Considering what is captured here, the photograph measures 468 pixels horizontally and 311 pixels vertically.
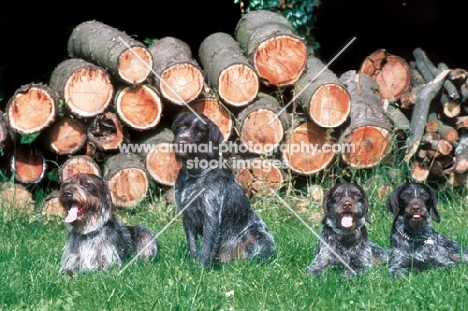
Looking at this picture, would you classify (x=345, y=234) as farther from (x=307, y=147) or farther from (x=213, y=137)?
(x=307, y=147)

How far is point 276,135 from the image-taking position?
951 cm

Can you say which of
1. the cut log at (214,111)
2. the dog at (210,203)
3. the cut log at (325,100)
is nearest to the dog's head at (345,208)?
the dog at (210,203)

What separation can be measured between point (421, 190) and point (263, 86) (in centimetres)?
366

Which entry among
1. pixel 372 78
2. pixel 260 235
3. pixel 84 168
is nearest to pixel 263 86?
pixel 372 78

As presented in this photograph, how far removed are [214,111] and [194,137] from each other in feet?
9.01

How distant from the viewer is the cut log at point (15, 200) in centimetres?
942

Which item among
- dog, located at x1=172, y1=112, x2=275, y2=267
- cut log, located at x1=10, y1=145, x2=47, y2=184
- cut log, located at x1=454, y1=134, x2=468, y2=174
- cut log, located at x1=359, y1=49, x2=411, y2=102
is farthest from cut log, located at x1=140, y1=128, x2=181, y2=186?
cut log, located at x1=454, y1=134, x2=468, y2=174

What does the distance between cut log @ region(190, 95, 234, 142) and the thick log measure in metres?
2.03

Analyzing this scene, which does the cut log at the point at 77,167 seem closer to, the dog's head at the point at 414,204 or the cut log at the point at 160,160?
the cut log at the point at 160,160

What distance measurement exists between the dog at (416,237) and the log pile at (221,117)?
2.89m

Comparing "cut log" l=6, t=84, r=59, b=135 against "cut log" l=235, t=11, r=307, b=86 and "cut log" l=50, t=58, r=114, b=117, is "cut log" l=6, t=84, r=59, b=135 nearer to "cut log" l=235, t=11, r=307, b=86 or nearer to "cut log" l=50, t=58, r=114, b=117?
"cut log" l=50, t=58, r=114, b=117

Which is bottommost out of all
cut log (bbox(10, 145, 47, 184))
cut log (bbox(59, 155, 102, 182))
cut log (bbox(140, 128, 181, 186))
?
cut log (bbox(10, 145, 47, 184))

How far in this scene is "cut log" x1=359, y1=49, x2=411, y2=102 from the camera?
10695 millimetres

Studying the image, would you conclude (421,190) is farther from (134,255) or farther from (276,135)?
(276,135)
